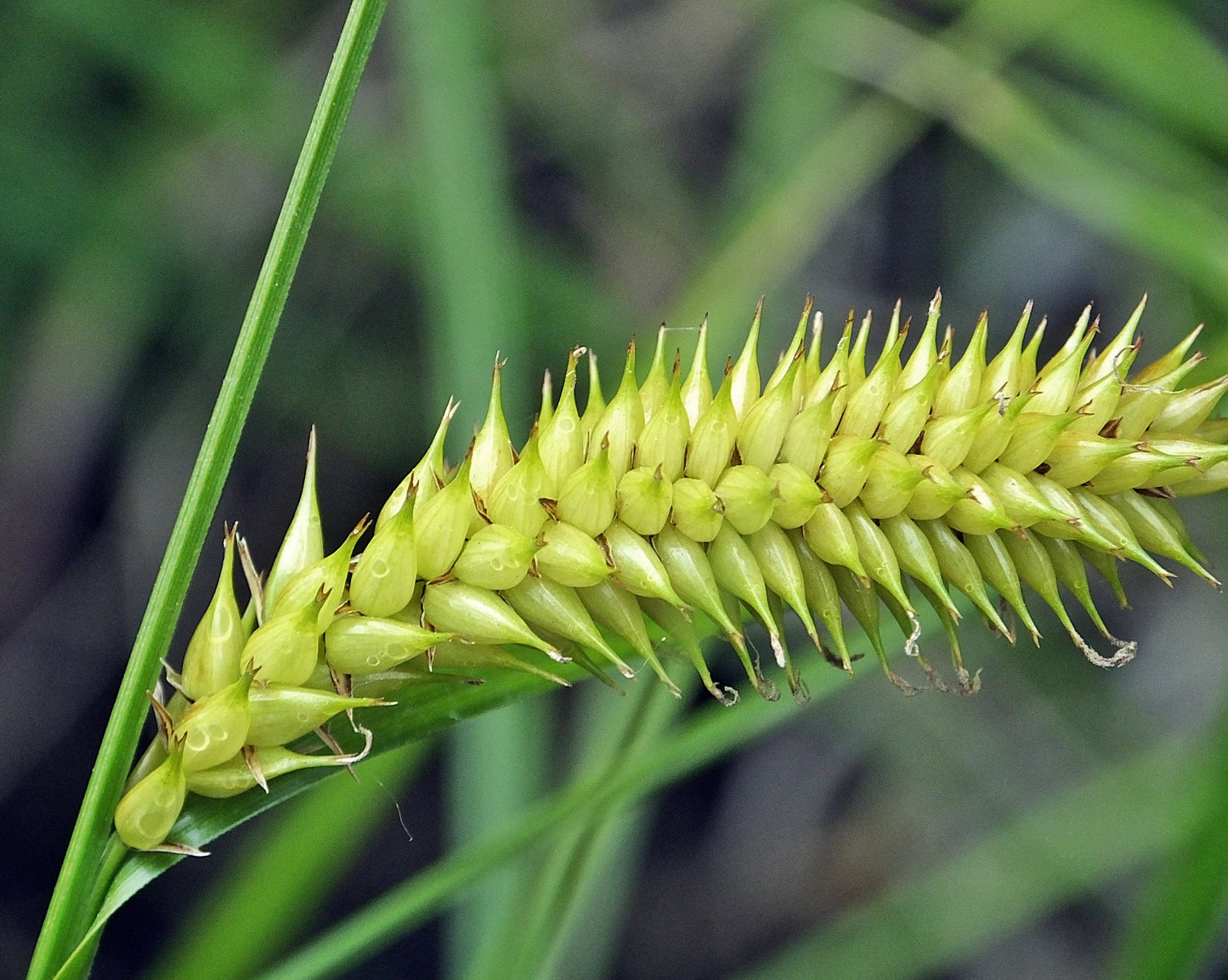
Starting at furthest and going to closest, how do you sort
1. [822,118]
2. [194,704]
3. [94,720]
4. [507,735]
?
[94,720]
[822,118]
[507,735]
[194,704]

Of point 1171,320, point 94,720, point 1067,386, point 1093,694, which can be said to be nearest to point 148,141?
point 94,720

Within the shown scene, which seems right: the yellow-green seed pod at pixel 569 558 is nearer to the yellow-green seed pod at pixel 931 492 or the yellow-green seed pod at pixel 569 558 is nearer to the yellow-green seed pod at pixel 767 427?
the yellow-green seed pod at pixel 767 427

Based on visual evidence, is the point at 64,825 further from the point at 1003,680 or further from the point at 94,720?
the point at 1003,680

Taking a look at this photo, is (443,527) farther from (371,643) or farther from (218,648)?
(218,648)

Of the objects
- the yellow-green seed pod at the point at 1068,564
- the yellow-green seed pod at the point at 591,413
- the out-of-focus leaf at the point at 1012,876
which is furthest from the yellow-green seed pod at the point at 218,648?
the out-of-focus leaf at the point at 1012,876

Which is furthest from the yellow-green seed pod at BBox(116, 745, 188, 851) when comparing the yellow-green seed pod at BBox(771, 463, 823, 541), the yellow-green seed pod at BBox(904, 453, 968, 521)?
the yellow-green seed pod at BBox(904, 453, 968, 521)

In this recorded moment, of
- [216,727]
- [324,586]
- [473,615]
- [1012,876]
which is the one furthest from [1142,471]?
[1012,876]
